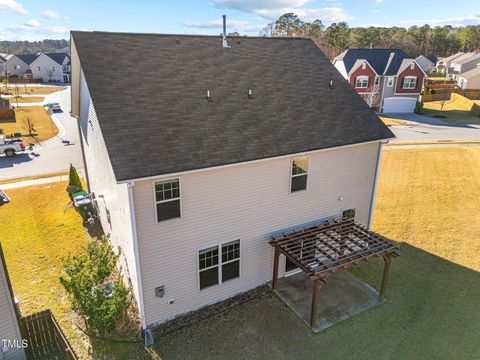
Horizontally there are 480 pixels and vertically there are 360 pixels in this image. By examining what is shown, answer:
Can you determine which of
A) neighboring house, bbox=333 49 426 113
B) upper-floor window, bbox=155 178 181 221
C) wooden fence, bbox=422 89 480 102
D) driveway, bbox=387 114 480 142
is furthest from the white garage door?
upper-floor window, bbox=155 178 181 221

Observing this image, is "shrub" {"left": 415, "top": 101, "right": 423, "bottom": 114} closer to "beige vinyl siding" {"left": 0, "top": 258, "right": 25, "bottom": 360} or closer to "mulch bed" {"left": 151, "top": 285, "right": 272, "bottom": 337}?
"mulch bed" {"left": 151, "top": 285, "right": 272, "bottom": 337}

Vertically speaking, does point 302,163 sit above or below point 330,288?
above

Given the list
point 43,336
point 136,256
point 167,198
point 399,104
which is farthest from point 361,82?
point 43,336

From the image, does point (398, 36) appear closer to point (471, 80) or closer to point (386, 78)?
point (471, 80)

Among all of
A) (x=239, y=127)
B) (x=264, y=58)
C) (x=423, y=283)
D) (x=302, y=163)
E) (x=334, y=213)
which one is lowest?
(x=423, y=283)

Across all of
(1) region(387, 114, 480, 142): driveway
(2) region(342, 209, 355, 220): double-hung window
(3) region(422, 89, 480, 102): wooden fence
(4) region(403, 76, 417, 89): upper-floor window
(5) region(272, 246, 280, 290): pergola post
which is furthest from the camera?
(3) region(422, 89, 480, 102): wooden fence

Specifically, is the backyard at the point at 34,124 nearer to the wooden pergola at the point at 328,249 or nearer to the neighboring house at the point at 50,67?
the wooden pergola at the point at 328,249

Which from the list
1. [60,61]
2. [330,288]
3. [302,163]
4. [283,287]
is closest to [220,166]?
[302,163]

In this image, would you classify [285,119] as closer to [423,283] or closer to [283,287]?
[283,287]
